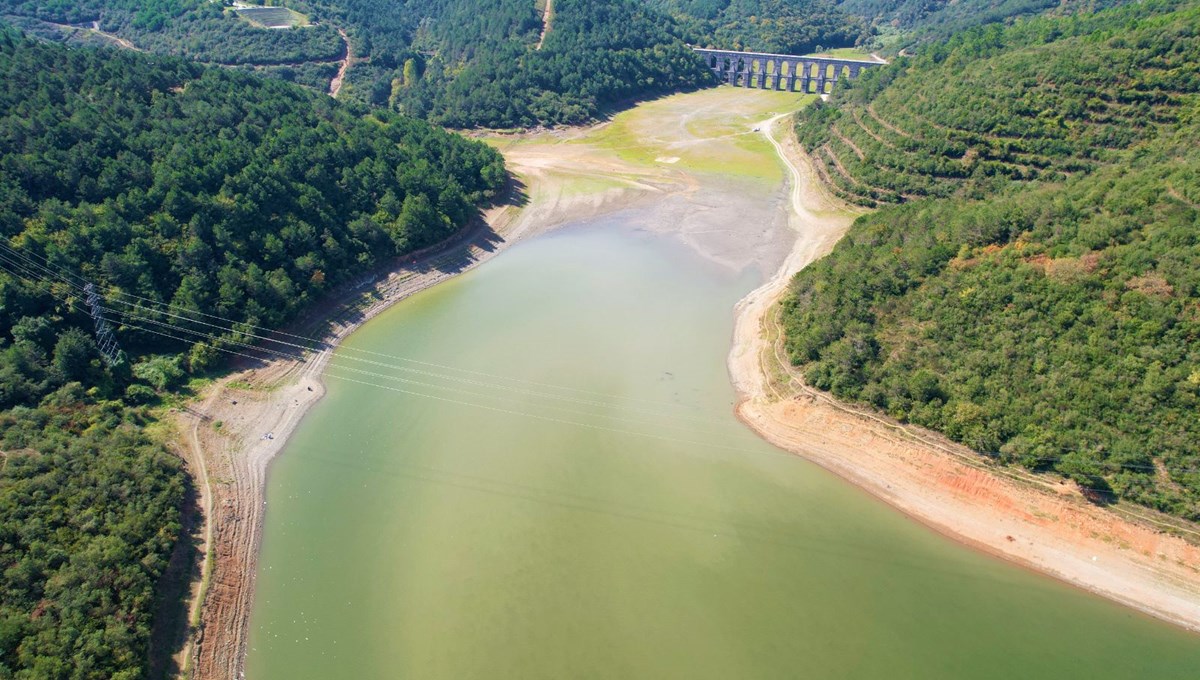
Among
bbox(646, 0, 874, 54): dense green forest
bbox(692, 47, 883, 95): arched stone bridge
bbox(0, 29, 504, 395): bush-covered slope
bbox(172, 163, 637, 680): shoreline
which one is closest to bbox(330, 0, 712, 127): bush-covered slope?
bbox(692, 47, 883, 95): arched stone bridge

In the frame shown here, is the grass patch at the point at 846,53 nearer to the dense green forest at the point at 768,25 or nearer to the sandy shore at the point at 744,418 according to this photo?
the dense green forest at the point at 768,25

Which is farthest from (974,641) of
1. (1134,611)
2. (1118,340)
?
(1118,340)

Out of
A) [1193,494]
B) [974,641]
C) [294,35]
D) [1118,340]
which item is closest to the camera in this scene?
[974,641]

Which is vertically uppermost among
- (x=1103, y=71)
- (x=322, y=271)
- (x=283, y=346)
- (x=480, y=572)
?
(x=1103, y=71)

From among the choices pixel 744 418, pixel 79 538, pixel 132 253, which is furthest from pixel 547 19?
pixel 79 538

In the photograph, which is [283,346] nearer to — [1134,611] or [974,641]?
[974,641]
